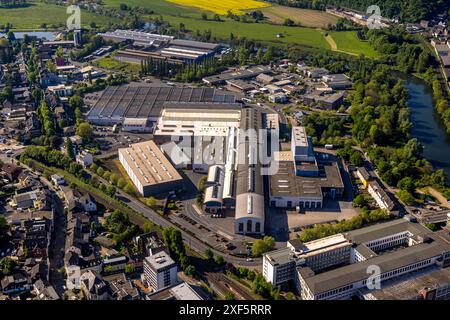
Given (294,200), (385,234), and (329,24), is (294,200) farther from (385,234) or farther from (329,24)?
(329,24)

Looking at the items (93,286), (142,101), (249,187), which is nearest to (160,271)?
(93,286)

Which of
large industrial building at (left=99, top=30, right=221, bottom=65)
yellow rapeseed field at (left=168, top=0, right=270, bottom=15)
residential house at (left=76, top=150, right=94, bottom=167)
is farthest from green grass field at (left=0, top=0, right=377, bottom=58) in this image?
residential house at (left=76, top=150, right=94, bottom=167)

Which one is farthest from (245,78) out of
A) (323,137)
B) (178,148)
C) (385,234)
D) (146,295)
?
(146,295)

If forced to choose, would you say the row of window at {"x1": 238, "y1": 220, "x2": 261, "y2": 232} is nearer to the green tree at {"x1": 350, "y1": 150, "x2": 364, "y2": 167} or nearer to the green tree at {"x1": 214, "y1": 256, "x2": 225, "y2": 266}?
the green tree at {"x1": 214, "y1": 256, "x2": 225, "y2": 266}

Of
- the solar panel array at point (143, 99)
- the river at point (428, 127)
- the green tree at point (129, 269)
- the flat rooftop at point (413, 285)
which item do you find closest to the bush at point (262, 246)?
the flat rooftop at point (413, 285)

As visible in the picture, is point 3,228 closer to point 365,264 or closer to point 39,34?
point 365,264
